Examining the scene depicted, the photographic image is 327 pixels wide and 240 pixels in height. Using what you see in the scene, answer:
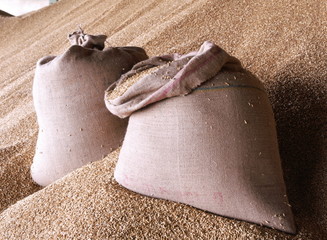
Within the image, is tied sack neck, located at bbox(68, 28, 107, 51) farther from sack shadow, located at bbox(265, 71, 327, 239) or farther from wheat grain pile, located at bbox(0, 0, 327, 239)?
sack shadow, located at bbox(265, 71, 327, 239)

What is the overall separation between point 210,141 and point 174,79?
6.3 inches

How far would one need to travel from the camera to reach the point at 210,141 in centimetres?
86

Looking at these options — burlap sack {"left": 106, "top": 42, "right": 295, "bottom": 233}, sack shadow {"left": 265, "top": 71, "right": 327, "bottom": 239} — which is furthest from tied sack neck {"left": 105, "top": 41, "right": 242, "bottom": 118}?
sack shadow {"left": 265, "top": 71, "right": 327, "bottom": 239}

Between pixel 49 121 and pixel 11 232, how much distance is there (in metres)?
0.37

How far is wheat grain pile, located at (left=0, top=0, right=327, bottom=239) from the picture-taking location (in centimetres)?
86

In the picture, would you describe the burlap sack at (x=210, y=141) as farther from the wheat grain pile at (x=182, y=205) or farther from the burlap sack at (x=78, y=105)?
the burlap sack at (x=78, y=105)

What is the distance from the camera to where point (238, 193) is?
85 centimetres

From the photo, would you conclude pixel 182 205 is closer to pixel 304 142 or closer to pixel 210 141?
pixel 210 141

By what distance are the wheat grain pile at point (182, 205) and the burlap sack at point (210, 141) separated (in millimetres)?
38

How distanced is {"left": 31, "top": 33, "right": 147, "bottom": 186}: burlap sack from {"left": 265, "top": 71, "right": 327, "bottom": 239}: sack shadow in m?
0.49

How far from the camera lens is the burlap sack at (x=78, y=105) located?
1175 millimetres

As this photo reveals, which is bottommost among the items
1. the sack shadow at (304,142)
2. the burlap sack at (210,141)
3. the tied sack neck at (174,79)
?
the sack shadow at (304,142)

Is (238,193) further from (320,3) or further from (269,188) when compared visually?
(320,3)

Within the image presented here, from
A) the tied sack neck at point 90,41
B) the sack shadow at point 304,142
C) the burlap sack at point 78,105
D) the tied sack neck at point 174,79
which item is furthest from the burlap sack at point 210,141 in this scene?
the tied sack neck at point 90,41
